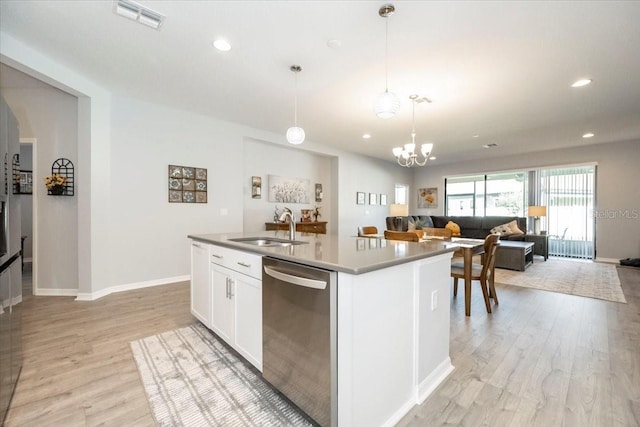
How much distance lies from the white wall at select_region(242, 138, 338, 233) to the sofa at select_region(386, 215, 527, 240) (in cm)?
229

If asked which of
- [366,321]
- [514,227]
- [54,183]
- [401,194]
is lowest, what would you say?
[366,321]

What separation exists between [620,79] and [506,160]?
→ 15.8 ft

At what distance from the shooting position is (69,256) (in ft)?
11.6

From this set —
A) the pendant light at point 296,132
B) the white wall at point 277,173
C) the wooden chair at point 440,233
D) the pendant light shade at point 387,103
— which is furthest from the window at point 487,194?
the pendant light shade at point 387,103

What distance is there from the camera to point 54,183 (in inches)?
132

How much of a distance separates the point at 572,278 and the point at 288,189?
18.0 ft

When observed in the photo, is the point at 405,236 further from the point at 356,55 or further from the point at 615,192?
the point at 615,192

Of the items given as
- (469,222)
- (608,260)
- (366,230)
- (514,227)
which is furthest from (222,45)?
(608,260)

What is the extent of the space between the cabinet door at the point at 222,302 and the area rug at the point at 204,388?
183 millimetres

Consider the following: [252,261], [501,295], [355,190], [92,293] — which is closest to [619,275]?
[501,295]

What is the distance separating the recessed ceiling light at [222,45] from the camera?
8.00 feet

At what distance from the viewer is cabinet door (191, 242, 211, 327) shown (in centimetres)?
233

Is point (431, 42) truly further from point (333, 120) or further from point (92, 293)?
point (92, 293)

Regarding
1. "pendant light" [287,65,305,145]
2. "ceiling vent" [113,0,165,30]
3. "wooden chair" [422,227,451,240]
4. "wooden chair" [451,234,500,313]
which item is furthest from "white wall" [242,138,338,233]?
"wooden chair" [451,234,500,313]
